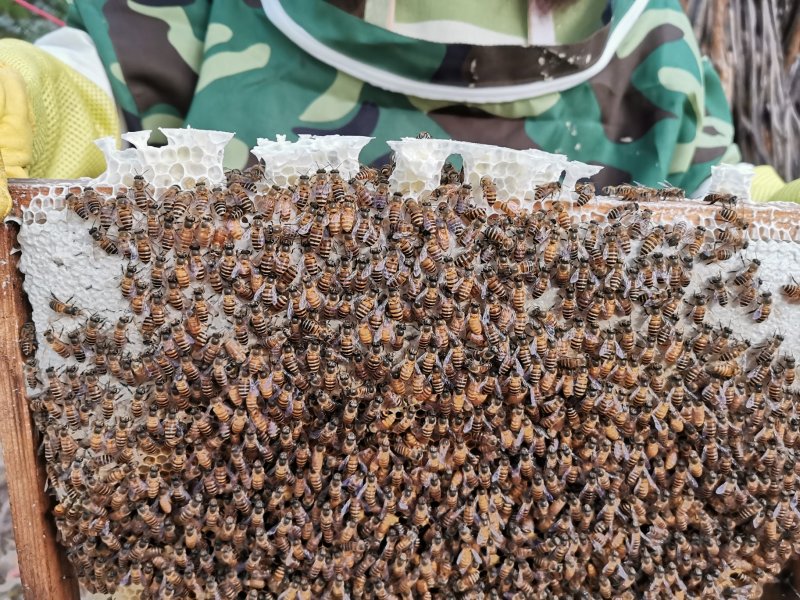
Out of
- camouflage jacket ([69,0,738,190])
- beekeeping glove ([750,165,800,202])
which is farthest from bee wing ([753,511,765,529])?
camouflage jacket ([69,0,738,190])

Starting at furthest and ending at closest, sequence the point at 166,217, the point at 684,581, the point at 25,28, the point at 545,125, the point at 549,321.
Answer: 1. the point at 25,28
2. the point at 545,125
3. the point at 684,581
4. the point at 549,321
5. the point at 166,217

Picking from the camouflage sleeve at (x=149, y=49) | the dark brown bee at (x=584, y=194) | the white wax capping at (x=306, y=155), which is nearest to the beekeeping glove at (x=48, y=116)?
the camouflage sleeve at (x=149, y=49)

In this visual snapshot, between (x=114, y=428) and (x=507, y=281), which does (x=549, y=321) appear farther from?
(x=114, y=428)

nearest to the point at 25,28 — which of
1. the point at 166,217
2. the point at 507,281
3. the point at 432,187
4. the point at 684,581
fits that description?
the point at 166,217

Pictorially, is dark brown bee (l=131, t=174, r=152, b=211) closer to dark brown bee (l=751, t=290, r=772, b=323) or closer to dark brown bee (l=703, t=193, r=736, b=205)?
dark brown bee (l=703, t=193, r=736, b=205)

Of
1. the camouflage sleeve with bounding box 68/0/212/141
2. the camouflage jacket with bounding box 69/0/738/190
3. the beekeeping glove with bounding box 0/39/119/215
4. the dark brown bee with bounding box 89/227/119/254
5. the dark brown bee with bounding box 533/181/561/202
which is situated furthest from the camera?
the camouflage sleeve with bounding box 68/0/212/141

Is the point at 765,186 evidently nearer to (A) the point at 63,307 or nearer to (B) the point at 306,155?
(B) the point at 306,155

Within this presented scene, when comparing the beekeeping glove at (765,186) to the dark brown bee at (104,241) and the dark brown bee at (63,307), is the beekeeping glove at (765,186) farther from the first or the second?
the dark brown bee at (63,307)
